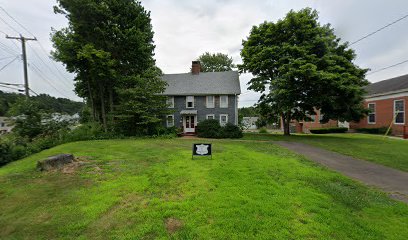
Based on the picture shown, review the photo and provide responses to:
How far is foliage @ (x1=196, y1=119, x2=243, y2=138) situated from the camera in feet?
62.6

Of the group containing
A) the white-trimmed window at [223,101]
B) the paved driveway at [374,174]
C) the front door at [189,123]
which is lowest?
the paved driveway at [374,174]

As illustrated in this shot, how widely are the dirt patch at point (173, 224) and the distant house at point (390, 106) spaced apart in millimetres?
24775

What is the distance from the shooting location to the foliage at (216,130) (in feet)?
62.6

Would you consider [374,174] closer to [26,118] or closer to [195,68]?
[26,118]

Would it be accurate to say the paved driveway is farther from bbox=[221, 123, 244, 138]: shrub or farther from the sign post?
bbox=[221, 123, 244, 138]: shrub

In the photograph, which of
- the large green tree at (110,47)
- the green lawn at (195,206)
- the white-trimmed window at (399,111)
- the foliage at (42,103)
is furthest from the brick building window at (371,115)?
the foliage at (42,103)

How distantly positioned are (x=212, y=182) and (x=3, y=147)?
38.2 ft

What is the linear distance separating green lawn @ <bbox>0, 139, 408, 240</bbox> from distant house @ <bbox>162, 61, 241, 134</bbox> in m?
16.6

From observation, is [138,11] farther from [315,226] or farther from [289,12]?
[315,226]

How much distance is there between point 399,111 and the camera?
22062 mm

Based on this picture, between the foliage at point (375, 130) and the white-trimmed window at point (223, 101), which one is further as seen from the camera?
the foliage at point (375, 130)

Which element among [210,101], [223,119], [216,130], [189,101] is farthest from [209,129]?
[189,101]

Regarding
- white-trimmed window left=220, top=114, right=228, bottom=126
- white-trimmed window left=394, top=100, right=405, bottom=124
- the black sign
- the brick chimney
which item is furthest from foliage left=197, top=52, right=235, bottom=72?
the black sign

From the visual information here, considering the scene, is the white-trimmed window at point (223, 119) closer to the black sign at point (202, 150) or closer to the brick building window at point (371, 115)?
the black sign at point (202, 150)
